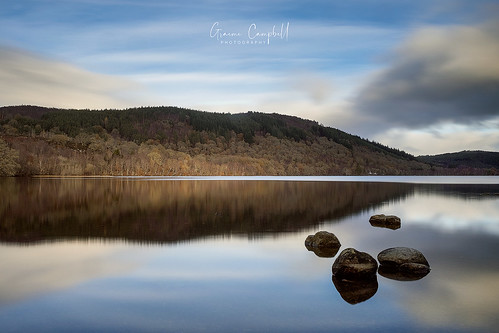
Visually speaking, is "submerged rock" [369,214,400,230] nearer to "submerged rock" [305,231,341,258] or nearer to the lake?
the lake

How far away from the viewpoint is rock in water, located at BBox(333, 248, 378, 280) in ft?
45.9

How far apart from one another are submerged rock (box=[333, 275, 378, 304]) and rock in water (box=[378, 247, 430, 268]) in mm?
1808

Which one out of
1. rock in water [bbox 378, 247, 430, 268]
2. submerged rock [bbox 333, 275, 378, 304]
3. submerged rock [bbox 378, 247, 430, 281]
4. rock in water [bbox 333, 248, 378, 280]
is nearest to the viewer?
submerged rock [bbox 333, 275, 378, 304]

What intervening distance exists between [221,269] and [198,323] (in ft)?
18.6

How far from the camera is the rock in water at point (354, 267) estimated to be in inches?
551

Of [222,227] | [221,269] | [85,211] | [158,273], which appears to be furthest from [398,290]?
[85,211]

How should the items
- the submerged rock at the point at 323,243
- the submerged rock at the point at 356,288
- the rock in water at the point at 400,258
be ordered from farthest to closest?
the submerged rock at the point at 323,243, the rock in water at the point at 400,258, the submerged rock at the point at 356,288

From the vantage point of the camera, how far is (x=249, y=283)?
13727mm

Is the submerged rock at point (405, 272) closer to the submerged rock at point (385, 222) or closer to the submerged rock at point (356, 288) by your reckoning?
the submerged rock at point (356, 288)

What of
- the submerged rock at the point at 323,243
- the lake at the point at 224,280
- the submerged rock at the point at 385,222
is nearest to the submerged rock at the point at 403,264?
the lake at the point at 224,280

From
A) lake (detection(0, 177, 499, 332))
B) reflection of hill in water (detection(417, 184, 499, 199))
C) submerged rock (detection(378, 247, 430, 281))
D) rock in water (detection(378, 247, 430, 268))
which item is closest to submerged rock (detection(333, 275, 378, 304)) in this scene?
lake (detection(0, 177, 499, 332))

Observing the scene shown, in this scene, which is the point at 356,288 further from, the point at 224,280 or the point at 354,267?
the point at 224,280

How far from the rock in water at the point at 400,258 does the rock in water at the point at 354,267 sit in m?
1.57

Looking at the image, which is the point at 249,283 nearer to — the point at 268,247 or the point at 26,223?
the point at 268,247
